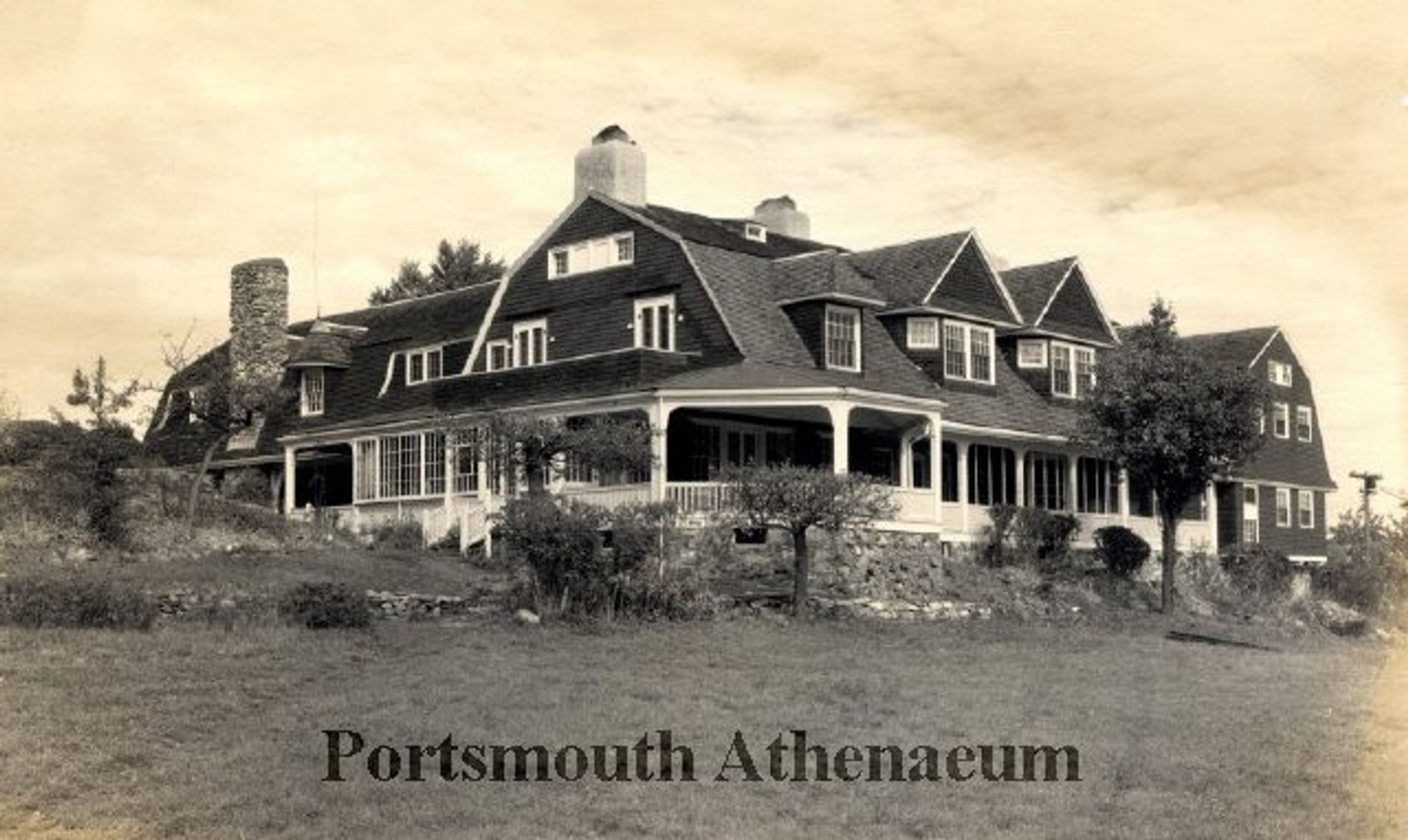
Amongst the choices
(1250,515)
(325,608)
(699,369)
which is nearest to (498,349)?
(699,369)

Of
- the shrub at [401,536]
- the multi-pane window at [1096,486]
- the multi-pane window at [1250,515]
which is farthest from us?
the multi-pane window at [1250,515]

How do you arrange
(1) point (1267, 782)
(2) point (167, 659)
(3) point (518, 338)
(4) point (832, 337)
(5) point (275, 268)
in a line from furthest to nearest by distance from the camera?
(5) point (275, 268) → (3) point (518, 338) → (4) point (832, 337) → (2) point (167, 659) → (1) point (1267, 782)

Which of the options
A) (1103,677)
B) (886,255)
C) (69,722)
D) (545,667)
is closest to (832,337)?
(886,255)

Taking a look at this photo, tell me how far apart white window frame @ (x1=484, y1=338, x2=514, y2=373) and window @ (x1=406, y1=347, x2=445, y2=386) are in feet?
7.17

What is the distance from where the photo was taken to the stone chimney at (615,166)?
132 feet

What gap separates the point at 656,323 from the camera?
36.3 meters

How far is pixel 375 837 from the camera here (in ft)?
44.9

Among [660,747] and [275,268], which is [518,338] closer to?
[275,268]

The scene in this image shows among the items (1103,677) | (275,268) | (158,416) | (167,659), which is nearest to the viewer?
(167,659)

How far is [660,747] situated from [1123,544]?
25793mm

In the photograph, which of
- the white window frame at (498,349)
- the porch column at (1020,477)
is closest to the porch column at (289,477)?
the white window frame at (498,349)

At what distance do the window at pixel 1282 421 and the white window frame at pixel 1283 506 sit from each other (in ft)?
5.46

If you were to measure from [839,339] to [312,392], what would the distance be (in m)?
16.1

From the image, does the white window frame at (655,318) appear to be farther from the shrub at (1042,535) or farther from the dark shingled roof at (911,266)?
the shrub at (1042,535)
